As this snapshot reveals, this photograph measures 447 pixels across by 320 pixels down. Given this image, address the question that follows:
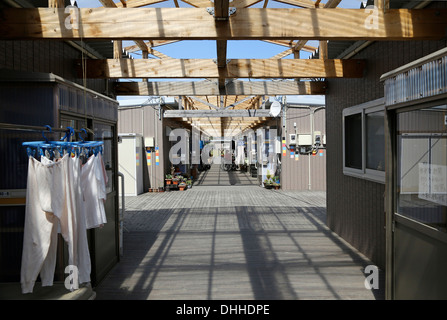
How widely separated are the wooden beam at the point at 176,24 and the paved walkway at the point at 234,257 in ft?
9.16

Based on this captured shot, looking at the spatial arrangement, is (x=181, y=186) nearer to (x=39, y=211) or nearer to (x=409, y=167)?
(x=409, y=167)

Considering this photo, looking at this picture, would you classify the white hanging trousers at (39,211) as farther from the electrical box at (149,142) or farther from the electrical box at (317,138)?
the electrical box at (317,138)

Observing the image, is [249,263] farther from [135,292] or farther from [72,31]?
[72,31]

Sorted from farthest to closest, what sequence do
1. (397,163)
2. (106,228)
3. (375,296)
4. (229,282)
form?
(106,228), (229,282), (375,296), (397,163)

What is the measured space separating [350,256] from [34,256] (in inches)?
177

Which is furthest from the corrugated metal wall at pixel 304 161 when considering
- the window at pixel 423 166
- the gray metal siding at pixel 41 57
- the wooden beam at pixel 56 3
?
the wooden beam at pixel 56 3

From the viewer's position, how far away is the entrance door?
2.90 m

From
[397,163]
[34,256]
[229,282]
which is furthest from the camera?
[229,282]

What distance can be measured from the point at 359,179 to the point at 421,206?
2814mm

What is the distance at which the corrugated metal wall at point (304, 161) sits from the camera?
559 inches

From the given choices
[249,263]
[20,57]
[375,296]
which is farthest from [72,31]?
[375,296]

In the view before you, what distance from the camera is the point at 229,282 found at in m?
4.73

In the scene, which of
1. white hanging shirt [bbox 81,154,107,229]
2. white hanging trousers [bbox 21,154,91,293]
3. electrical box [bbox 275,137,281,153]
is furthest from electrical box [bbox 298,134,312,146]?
white hanging trousers [bbox 21,154,91,293]

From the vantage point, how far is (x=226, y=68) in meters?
5.79
